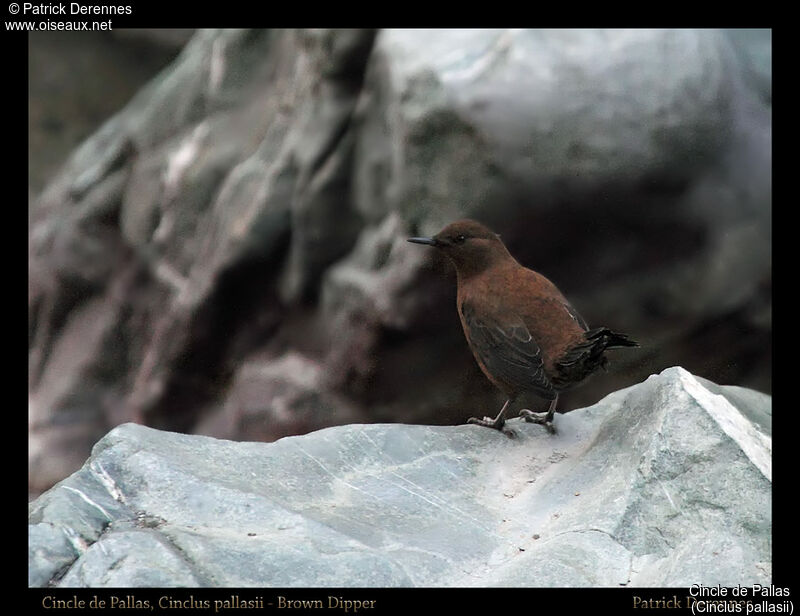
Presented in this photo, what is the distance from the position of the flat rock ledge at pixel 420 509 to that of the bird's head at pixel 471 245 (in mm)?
1004

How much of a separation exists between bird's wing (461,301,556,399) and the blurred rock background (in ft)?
6.05

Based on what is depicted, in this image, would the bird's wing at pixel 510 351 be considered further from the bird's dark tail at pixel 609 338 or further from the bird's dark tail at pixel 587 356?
the bird's dark tail at pixel 609 338

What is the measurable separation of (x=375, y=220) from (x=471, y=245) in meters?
2.24

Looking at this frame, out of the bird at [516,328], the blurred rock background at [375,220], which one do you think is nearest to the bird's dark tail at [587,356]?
the bird at [516,328]

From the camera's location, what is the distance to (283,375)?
22.8 ft

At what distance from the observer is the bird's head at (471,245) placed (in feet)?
14.2

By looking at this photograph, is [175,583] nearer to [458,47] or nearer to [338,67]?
[458,47]

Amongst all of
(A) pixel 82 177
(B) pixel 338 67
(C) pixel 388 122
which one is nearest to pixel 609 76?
(C) pixel 388 122

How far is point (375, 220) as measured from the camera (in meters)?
6.48

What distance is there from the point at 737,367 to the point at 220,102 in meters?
4.75

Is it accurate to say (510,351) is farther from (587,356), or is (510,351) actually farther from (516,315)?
(587,356)

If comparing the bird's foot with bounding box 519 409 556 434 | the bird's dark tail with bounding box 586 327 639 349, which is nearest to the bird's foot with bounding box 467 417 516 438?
the bird's foot with bounding box 519 409 556 434

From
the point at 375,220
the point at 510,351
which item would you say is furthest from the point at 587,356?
the point at 375,220

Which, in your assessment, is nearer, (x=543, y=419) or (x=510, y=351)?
(x=510, y=351)
